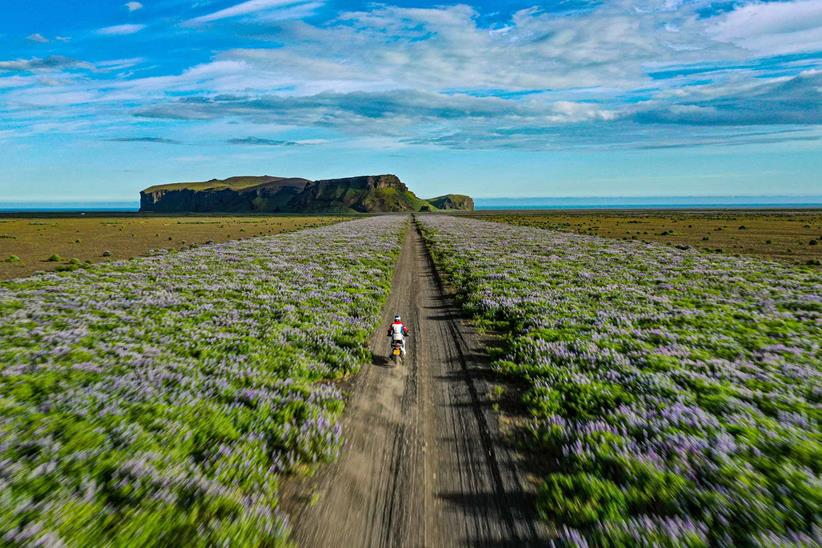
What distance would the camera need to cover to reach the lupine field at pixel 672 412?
4.84m

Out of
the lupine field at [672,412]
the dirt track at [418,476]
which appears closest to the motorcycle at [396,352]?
the dirt track at [418,476]

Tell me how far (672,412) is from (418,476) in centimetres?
513

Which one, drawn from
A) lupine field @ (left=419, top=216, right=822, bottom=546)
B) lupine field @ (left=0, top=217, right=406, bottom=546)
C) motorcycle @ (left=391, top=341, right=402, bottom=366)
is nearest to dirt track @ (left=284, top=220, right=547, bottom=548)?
motorcycle @ (left=391, top=341, right=402, bottom=366)

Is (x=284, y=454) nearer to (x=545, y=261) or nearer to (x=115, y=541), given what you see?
(x=115, y=541)

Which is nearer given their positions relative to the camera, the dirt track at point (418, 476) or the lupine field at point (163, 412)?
the lupine field at point (163, 412)

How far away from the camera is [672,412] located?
23.6 feet

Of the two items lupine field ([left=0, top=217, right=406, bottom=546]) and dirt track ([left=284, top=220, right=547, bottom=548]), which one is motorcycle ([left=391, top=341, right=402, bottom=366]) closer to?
dirt track ([left=284, top=220, right=547, bottom=548])

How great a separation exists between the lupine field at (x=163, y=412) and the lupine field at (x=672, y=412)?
4.36 m

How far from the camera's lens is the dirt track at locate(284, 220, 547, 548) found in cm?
509

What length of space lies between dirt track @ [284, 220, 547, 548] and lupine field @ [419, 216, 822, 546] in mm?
730

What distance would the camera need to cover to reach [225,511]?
498 cm

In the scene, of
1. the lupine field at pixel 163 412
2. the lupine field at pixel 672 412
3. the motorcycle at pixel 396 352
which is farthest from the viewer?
the motorcycle at pixel 396 352

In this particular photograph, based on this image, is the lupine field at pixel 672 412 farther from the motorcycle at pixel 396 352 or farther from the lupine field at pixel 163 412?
the lupine field at pixel 163 412

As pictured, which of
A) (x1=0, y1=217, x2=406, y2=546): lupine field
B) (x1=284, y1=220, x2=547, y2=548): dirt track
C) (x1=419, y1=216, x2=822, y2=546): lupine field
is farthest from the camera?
(x1=284, y1=220, x2=547, y2=548): dirt track
